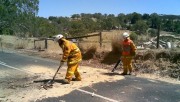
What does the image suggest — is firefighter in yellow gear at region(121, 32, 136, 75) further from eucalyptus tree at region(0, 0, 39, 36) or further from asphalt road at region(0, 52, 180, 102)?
eucalyptus tree at region(0, 0, 39, 36)

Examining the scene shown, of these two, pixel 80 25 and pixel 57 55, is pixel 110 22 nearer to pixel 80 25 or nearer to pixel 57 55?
pixel 80 25

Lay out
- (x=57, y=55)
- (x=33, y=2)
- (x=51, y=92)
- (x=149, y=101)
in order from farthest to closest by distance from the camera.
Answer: (x=33, y=2) → (x=57, y=55) → (x=51, y=92) → (x=149, y=101)

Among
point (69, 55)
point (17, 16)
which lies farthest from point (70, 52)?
point (17, 16)

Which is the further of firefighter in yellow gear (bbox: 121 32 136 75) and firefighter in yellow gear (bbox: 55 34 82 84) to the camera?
firefighter in yellow gear (bbox: 121 32 136 75)

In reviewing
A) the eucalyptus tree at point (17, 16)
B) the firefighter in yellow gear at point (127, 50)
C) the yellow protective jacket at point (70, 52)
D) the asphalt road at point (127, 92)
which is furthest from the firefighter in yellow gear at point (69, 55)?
the eucalyptus tree at point (17, 16)

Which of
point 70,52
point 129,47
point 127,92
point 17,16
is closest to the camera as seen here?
point 127,92

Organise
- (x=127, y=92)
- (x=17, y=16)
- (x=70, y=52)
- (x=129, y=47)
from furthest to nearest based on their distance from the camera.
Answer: (x=17, y=16), (x=129, y=47), (x=70, y=52), (x=127, y=92)

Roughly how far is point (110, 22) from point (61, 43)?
40761 millimetres

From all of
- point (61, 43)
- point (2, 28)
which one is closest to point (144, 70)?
point (61, 43)

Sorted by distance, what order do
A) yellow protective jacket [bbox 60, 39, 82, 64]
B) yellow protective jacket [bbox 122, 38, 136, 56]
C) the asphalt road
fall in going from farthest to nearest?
yellow protective jacket [bbox 122, 38, 136, 56], yellow protective jacket [bbox 60, 39, 82, 64], the asphalt road

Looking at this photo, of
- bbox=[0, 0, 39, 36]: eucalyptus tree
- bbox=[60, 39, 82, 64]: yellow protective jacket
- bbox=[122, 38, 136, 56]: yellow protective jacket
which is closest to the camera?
bbox=[60, 39, 82, 64]: yellow protective jacket

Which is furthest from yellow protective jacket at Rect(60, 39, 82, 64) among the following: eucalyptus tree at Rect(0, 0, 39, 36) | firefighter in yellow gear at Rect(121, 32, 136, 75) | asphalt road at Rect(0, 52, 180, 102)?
eucalyptus tree at Rect(0, 0, 39, 36)

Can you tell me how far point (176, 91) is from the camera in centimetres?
1012

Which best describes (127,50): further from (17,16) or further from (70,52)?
(17,16)
